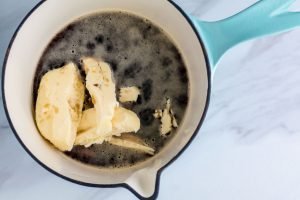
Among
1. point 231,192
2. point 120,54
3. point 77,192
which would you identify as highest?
point 120,54

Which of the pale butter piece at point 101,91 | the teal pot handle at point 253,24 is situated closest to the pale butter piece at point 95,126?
the pale butter piece at point 101,91

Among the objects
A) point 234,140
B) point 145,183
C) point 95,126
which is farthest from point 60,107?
point 234,140

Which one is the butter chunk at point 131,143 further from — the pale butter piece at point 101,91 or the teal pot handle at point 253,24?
the teal pot handle at point 253,24

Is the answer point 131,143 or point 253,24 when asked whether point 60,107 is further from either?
point 253,24

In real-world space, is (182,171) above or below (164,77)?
below

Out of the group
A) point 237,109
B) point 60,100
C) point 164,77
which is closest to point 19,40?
point 60,100

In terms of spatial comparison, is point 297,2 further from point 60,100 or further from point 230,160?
point 60,100

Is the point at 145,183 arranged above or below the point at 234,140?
above
